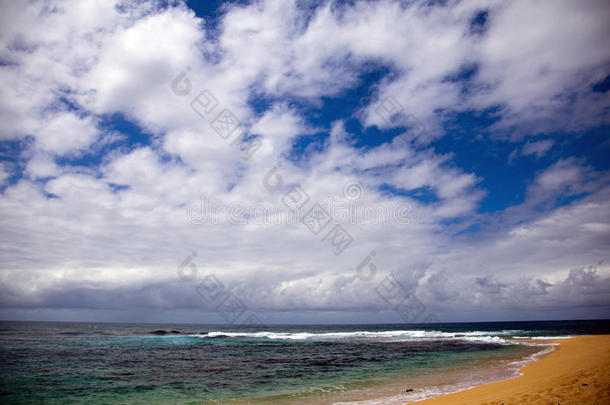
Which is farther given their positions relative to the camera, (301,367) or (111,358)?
(111,358)

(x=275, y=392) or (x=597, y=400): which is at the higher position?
(x=597, y=400)

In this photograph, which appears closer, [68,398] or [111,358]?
[68,398]

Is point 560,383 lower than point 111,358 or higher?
higher

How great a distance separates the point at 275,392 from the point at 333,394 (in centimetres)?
287

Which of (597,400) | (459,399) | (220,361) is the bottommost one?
(220,361)

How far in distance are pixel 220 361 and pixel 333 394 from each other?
612 inches

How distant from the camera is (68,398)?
49.0ft

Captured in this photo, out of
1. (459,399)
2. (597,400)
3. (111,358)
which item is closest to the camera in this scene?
(597,400)

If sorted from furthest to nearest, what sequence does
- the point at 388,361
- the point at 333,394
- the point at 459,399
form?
1. the point at 388,361
2. the point at 333,394
3. the point at 459,399

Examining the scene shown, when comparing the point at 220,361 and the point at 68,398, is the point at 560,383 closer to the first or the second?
the point at 68,398

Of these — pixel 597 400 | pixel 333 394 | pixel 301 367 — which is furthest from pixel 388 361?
pixel 597 400

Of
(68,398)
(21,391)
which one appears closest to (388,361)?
(68,398)

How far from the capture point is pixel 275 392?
1566cm

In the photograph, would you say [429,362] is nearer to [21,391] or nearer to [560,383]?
[560,383]
